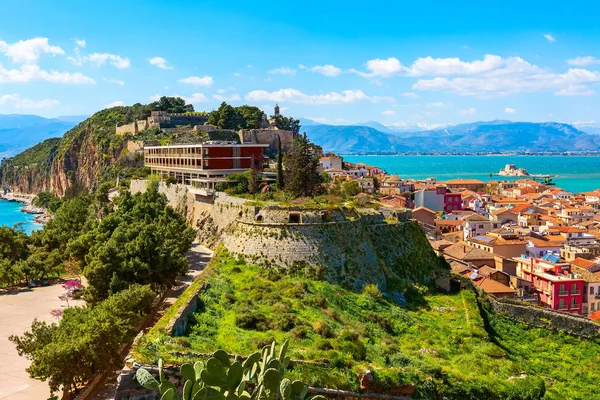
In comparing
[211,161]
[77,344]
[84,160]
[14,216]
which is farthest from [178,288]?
[14,216]

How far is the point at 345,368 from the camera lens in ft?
56.7

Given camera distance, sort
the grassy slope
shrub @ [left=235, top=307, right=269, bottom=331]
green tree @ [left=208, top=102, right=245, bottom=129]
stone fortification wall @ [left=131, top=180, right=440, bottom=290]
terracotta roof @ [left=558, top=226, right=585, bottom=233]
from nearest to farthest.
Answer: the grassy slope → shrub @ [left=235, top=307, right=269, bottom=331] → stone fortification wall @ [left=131, top=180, right=440, bottom=290] → terracotta roof @ [left=558, top=226, right=585, bottom=233] → green tree @ [left=208, top=102, right=245, bottom=129]

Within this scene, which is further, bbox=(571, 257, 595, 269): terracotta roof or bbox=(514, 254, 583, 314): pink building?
bbox=(571, 257, 595, 269): terracotta roof

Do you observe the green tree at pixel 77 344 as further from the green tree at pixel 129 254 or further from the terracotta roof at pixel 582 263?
the terracotta roof at pixel 582 263

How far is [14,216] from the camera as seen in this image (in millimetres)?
111688

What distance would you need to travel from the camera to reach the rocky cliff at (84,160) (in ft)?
296

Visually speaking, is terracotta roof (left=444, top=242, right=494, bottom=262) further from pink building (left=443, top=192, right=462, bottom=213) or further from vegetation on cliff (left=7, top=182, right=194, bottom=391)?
pink building (left=443, top=192, right=462, bottom=213)

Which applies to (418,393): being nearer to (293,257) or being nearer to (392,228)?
(293,257)

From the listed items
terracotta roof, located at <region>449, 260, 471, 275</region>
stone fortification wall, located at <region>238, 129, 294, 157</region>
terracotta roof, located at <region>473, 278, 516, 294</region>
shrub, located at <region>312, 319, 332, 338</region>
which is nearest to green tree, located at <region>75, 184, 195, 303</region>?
shrub, located at <region>312, 319, 332, 338</region>

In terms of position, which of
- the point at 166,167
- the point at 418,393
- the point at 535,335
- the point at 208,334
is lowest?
the point at 535,335

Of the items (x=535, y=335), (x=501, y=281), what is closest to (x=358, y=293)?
(x=535, y=335)

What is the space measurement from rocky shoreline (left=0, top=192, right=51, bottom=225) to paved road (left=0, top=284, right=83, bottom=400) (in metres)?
59.6

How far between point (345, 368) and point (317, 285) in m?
10.8

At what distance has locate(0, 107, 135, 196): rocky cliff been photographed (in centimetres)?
9019
